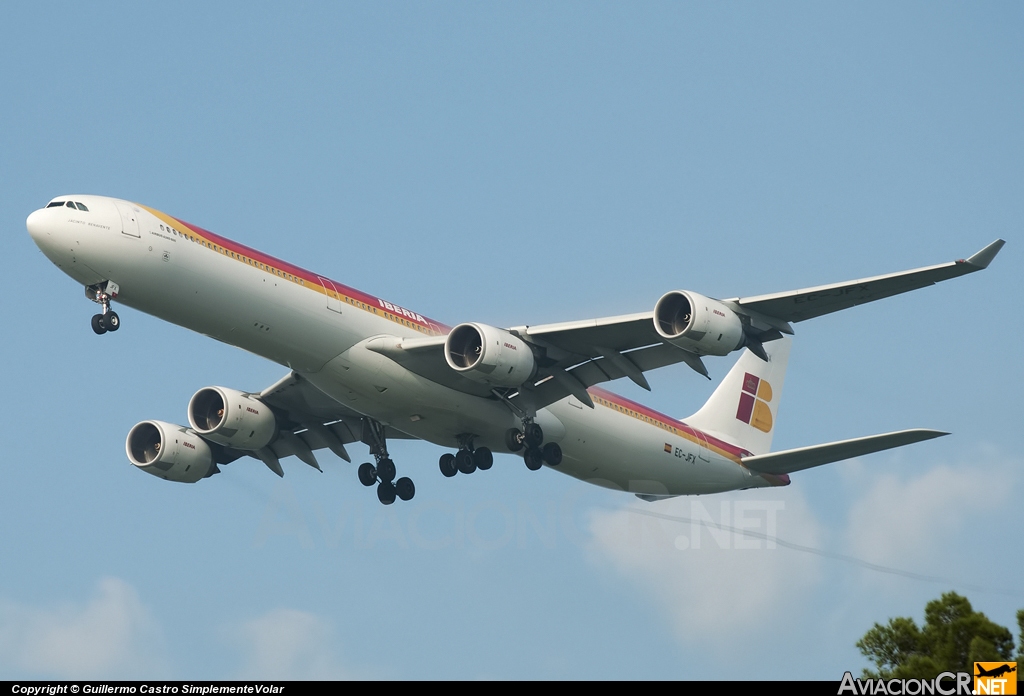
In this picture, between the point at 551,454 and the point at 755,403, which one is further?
the point at 755,403

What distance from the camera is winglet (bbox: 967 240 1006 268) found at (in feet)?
109

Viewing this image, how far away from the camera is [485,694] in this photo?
28438 mm

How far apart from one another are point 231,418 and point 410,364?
7.62 meters

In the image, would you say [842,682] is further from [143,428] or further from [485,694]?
[143,428]

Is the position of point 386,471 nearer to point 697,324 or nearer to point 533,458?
point 533,458

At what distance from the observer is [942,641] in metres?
34.6

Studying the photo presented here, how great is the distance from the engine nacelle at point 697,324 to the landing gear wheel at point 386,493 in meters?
12.8

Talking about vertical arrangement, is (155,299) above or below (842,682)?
above

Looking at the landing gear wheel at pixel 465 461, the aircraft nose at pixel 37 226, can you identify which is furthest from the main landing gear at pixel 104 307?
the landing gear wheel at pixel 465 461

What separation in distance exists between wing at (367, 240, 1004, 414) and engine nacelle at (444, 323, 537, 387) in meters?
0.53

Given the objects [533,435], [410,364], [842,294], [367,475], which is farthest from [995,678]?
[367,475]

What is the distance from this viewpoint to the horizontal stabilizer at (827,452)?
4000 centimetres

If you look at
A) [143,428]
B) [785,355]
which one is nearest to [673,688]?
[143,428]

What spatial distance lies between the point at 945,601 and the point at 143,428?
27113 mm
